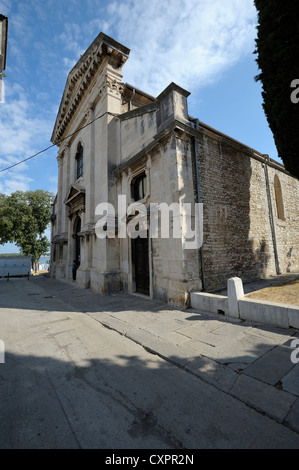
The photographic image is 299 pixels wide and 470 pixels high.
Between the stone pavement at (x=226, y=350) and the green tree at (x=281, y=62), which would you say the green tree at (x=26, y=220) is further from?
the green tree at (x=281, y=62)

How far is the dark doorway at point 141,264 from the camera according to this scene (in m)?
8.26

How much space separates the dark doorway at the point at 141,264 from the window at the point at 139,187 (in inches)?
77.3

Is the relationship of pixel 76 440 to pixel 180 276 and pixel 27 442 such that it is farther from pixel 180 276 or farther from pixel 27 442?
pixel 180 276

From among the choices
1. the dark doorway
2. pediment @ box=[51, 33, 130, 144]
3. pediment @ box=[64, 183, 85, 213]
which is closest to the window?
the dark doorway

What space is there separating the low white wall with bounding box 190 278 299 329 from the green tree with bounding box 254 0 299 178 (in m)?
5.01

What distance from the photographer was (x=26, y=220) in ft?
80.2

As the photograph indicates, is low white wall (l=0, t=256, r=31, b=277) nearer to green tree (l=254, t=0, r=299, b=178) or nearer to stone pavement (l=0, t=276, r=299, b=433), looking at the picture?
stone pavement (l=0, t=276, r=299, b=433)

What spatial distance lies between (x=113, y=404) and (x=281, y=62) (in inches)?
353

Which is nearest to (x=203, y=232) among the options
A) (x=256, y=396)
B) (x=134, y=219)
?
(x=134, y=219)

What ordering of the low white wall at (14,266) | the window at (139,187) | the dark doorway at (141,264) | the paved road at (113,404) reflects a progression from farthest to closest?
1. the low white wall at (14,266)
2. the window at (139,187)
3. the dark doorway at (141,264)
4. the paved road at (113,404)

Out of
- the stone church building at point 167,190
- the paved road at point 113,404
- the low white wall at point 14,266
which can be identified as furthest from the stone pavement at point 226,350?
the low white wall at point 14,266

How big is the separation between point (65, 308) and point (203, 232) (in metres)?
5.51

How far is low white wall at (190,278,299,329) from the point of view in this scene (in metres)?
4.10

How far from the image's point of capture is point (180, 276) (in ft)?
20.8
